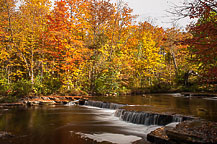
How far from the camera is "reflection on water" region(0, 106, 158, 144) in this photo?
5.41 metres

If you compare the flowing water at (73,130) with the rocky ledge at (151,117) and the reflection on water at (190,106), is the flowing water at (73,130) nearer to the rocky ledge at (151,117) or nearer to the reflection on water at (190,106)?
the rocky ledge at (151,117)

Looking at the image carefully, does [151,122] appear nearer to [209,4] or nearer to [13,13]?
[209,4]

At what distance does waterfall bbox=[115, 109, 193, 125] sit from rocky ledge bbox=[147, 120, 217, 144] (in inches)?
71.7

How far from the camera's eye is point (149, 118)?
7.23m

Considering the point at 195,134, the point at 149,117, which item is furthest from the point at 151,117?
the point at 195,134

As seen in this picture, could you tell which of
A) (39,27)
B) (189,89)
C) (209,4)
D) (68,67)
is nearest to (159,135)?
(209,4)

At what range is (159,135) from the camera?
4.73m

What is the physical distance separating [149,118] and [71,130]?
11.2 ft

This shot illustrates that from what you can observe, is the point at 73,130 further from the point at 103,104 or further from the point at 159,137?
the point at 103,104

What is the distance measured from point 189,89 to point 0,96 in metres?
20.2

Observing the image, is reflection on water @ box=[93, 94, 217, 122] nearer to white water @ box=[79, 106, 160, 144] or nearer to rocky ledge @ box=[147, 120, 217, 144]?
white water @ box=[79, 106, 160, 144]

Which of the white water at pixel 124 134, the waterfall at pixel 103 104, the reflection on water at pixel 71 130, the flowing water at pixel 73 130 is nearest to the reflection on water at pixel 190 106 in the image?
the flowing water at pixel 73 130

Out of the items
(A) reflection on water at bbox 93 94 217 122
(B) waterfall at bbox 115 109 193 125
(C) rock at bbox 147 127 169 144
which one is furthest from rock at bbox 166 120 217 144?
(A) reflection on water at bbox 93 94 217 122

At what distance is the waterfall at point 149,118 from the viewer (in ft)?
22.0
